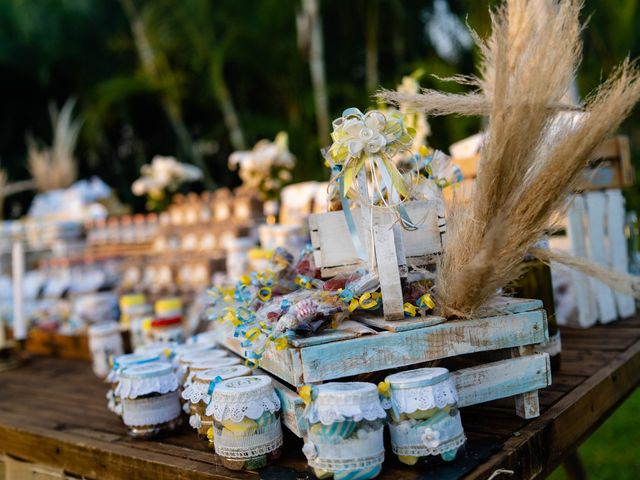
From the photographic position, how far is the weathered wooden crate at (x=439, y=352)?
109 centimetres

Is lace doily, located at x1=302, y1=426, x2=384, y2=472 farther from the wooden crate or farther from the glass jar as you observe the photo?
the wooden crate

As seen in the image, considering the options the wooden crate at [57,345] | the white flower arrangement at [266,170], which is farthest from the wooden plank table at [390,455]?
the white flower arrangement at [266,170]

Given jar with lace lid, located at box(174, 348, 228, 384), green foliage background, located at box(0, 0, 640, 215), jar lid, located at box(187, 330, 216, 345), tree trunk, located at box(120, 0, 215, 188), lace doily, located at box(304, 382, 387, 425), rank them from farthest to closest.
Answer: tree trunk, located at box(120, 0, 215, 188)
green foliage background, located at box(0, 0, 640, 215)
jar lid, located at box(187, 330, 216, 345)
jar with lace lid, located at box(174, 348, 228, 384)
lace doily, located at box(304, 382, 387, 425)

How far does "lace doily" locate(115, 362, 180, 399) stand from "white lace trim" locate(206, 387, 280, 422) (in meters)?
0.29

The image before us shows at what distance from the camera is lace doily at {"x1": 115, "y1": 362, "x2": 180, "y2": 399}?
1391mm

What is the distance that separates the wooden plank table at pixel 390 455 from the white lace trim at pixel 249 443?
1.3 inches

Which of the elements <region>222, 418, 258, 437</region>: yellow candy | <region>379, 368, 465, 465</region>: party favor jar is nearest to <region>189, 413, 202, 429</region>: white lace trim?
<region>222, 418, 258, 437</region>: yellow candy

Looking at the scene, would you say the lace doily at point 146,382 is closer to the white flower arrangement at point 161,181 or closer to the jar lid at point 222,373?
the jar lid at point 222,373

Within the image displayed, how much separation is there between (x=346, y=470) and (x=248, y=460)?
219 millimetres

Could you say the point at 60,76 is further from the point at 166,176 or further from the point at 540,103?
the point at 540,103

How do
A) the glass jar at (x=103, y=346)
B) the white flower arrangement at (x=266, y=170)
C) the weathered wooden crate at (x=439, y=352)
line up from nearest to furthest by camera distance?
1. the weathered wooden crate at (x=439, y=352)
2. the glass jar at (x=103, y=346)
3. the white flower arrangement at (x=266, y=170)

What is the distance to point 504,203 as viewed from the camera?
1079mm

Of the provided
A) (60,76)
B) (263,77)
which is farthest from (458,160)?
(60,76)

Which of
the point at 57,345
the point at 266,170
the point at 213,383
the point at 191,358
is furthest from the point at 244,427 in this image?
the point at 266,170
